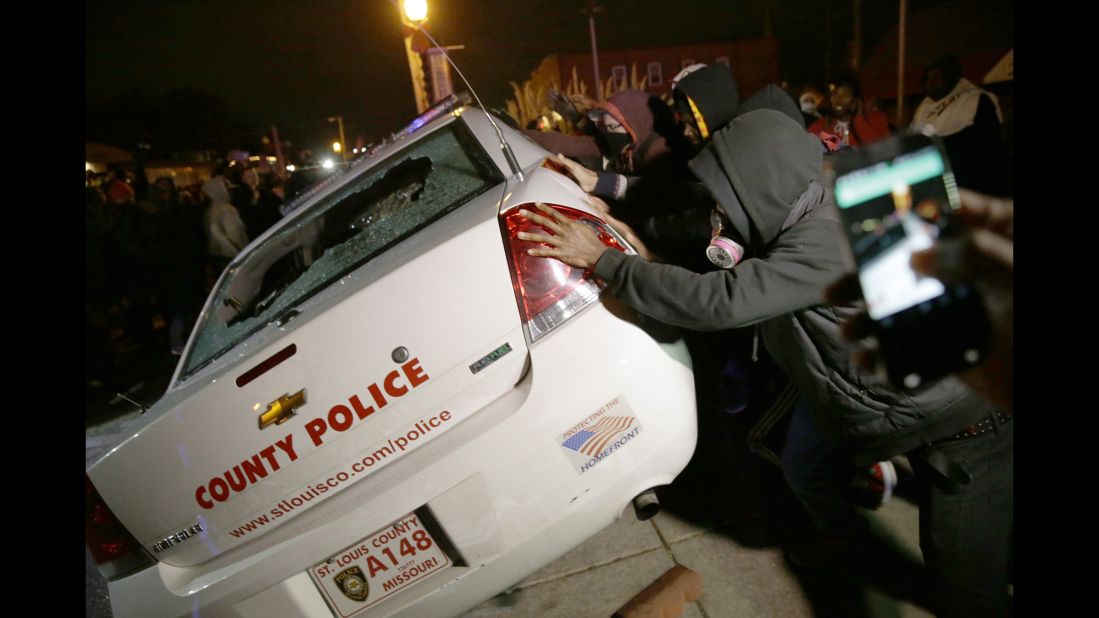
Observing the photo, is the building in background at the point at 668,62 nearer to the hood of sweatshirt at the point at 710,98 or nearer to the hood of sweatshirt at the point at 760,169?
the hood of sweatshirt at the point at 710,98

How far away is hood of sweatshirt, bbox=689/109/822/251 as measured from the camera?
1.51 metres

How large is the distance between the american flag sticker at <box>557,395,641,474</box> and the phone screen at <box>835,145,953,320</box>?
96cm

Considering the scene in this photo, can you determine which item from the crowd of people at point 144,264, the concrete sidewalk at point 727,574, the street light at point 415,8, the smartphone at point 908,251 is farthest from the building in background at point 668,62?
the smartphone at point 908,251

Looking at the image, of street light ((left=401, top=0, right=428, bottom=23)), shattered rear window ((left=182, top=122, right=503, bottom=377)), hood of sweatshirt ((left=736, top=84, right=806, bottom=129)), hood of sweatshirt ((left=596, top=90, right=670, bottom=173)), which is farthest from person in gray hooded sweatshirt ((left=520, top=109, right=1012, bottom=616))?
street light ((left=401, top=0, right=428, bottom=23))

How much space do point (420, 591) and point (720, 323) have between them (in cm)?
128

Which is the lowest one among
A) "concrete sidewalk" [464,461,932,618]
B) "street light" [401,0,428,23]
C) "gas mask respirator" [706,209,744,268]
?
"concrete sidewalk" [464,461,932,618]

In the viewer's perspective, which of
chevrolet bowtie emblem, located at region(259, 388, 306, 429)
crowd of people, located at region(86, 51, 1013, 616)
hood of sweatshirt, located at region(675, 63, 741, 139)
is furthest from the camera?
hood of sweatshirt, located at region(675, 63, 741, 139)

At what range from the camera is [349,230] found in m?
2.74

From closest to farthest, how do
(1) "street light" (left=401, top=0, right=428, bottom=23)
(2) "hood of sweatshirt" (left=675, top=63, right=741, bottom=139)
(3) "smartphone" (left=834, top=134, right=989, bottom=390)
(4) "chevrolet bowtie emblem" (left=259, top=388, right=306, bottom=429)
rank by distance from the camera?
(3) "smartphone" (left=834, top=134, right=989, bottom=390)
(4) "chevrolet bowtie emblem" (left=259, top=388, right=306, bottom=429)
(2) "hood of sweatshirt" (left=675, top=63, right=741, bottom=139)
(1) "street light" (left=401, top=0, right=428, bottom=23)

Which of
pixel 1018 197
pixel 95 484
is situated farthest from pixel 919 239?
pixel 95 484

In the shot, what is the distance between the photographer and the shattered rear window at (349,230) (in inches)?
87.6

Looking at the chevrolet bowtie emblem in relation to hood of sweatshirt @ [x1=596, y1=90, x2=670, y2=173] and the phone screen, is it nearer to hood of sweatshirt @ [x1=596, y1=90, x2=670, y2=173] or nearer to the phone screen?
the phone screen

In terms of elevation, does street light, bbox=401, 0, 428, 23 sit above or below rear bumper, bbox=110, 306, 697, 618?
above

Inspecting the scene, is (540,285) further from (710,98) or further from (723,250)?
(710,98)
